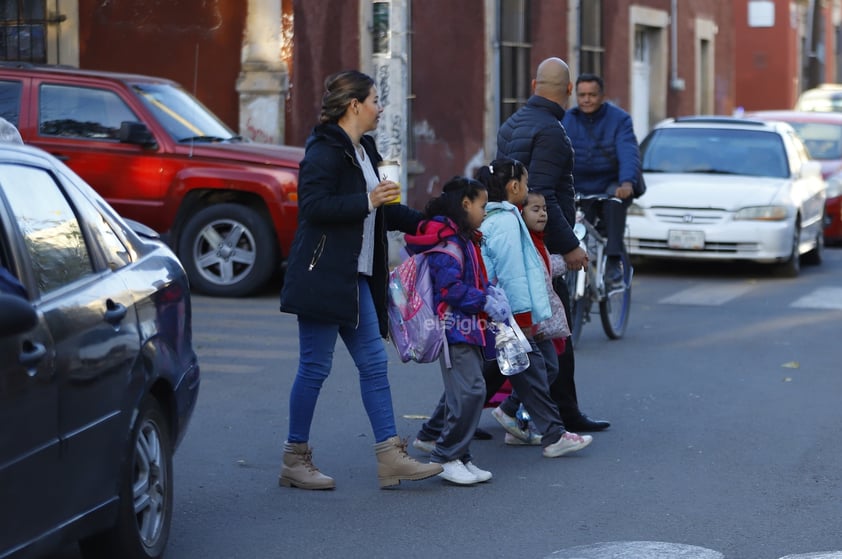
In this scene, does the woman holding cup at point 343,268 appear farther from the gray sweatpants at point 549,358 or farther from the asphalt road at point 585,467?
the gray sweatpants at point 549,358

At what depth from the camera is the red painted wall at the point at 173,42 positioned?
57.8 ft

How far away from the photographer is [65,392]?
4.58m

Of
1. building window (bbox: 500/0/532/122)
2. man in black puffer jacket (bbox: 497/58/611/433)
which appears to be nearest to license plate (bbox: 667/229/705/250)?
building window (bbox: 500/0/532/122)

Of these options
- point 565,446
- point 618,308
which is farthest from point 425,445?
point 618,308

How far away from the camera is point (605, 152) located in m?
11.7

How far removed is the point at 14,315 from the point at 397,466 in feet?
9.69

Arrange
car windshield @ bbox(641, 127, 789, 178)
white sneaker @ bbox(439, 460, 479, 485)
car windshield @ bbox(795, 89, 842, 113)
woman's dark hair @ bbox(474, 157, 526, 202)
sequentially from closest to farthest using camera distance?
white sneaker @ bbox(439, 460, 479, 485)
woman's dark hair @ bbox(474, 157, 526, 202)
car windshield @ bbox(641, 127, 789, 178)
car windshield @ bbox(795, 89, 842, 113)

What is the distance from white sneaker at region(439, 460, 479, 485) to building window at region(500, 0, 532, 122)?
14860mm

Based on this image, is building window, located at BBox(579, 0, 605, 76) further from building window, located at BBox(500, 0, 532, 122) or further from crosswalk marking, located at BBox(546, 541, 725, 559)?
crosswalk marking, located at BBox(546, 541, 725, 559)

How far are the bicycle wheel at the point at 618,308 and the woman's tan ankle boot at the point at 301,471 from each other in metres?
4.84

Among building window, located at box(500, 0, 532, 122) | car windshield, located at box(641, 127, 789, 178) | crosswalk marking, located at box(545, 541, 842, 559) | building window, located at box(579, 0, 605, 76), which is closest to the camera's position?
crosswalk marking, located at box(545, 541, 842, 559)

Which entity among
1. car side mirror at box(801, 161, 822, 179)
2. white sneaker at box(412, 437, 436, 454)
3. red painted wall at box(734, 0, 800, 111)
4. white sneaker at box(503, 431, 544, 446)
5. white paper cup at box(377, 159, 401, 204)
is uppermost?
red painted wall at box(734, 0, 800, 111)

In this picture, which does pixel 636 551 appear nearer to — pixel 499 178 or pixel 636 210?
pixel 499 178

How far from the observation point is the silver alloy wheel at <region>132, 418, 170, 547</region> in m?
5.29
